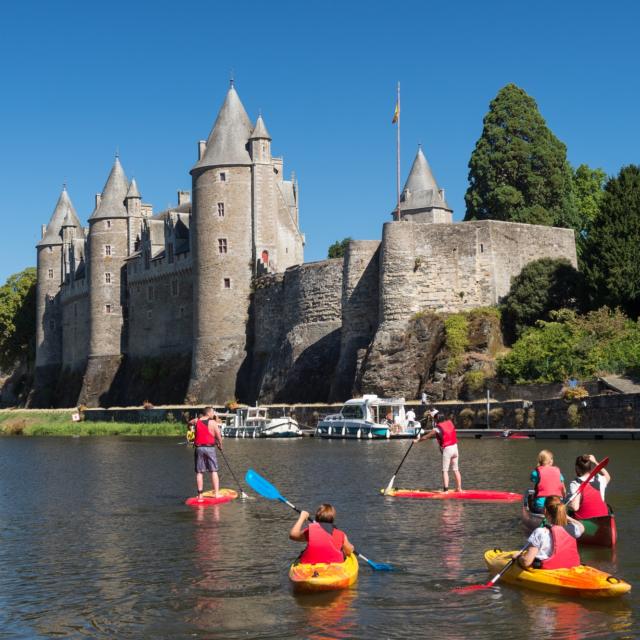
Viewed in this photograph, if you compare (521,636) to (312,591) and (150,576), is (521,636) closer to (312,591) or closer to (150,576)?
Result: (312,591)

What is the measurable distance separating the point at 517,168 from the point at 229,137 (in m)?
15.1

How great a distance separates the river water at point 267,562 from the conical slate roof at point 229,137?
35722 mm

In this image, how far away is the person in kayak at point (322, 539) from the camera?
522 inches

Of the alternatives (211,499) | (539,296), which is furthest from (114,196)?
(211,499)

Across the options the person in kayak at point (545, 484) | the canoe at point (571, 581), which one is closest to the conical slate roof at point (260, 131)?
the person in kayak at point (545, 484)

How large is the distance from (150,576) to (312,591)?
238 cm

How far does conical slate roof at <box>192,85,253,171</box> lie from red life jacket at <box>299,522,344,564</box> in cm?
4968

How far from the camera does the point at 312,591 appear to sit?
13133 mm

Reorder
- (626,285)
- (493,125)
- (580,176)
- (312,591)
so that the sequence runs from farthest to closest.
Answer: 1. (580,176)
2. (493,125)
3. (626,285)
4. (312,591)

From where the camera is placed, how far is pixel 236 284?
61.8 meters

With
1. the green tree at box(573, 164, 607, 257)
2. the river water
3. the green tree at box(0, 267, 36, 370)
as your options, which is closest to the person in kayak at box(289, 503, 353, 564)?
the river water

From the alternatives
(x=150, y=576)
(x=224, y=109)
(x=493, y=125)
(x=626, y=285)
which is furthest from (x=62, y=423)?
(x=150, y=576)

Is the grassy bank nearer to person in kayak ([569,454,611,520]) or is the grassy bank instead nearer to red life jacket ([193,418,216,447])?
red life jacket ([193,418,216,447])

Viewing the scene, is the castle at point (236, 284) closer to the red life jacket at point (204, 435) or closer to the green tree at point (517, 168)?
the green tree at point (517, 168)
